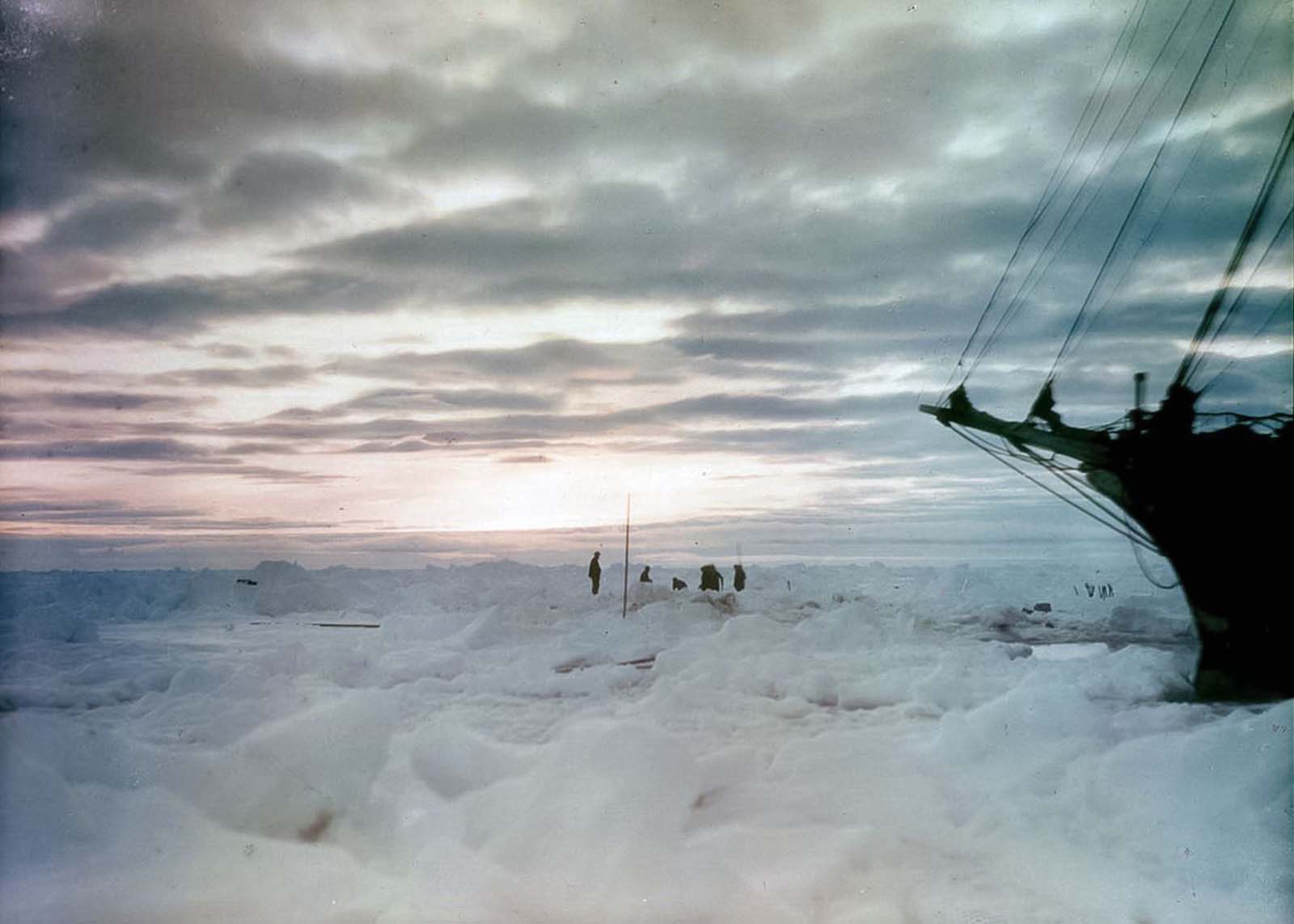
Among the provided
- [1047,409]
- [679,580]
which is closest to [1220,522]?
[1047,409]

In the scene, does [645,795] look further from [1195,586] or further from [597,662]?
[1195,586]

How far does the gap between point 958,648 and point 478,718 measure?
28.0ft

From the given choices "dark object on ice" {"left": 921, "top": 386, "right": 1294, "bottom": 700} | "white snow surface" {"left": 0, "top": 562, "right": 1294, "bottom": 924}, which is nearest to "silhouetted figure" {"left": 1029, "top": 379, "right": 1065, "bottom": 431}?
"dark object on ice" {"left": 921, "top": 386, "right": 1294, "bottom": 700}

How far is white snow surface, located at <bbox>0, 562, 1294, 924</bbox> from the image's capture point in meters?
5.15

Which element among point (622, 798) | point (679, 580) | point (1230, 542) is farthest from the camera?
point (679, 580)

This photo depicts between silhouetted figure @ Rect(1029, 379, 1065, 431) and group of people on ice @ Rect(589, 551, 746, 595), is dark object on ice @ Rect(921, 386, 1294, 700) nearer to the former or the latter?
silhouetted figure @ Rect(1029, 379, 1065, 431)

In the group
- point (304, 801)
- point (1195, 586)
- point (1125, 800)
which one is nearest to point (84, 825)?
point (304, 801)

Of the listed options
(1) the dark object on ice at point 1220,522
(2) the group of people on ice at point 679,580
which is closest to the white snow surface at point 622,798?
(1) the dark object on ice at point 1220,522

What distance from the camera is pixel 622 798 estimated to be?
19.7 ft

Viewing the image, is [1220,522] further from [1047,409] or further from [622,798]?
[622,798]

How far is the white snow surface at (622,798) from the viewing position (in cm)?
515

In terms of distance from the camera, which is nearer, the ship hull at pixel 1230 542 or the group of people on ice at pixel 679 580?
the ship hull at pixel 1230 542

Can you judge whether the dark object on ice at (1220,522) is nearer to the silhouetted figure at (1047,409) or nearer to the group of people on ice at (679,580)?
the silhouetted figure at (1047,409)

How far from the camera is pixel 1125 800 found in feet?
21.1
